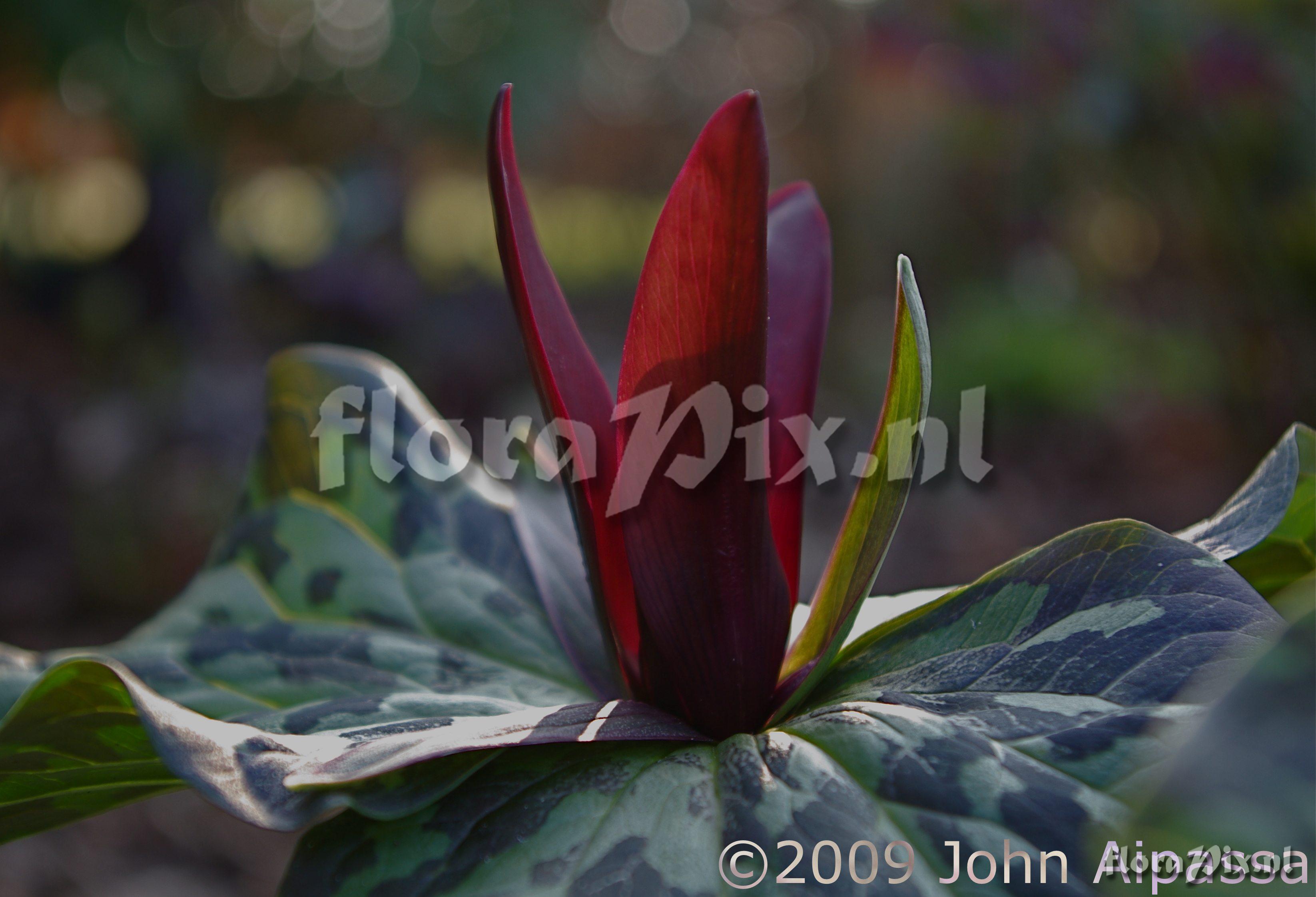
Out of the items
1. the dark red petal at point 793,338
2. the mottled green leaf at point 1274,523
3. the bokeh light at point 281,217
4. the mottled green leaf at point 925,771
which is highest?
the bokeh light at point 281,217

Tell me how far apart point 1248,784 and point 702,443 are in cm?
26

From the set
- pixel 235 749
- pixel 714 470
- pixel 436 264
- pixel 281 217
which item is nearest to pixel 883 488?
pixel 714 470

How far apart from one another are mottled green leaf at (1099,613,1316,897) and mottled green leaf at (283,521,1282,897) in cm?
12

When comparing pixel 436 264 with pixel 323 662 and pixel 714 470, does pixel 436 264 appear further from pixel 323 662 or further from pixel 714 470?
pixel 714 470

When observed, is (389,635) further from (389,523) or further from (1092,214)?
(1092,214)

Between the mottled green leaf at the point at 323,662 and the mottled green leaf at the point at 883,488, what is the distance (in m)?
0.09

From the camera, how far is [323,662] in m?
0.58

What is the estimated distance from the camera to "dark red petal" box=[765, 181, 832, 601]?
56 cm

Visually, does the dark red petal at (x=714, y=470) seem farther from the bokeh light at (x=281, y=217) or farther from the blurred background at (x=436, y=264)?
the bokeh light at (x=281, y=217)

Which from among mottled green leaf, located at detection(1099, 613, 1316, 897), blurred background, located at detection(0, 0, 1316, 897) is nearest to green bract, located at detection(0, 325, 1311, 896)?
mottled green leaf, located at detection(1099, 613, 1316, 897)

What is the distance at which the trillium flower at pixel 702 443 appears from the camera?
0.42 meters

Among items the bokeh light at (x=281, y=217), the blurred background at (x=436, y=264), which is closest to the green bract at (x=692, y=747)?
the blurred background at (x=436, y=264)

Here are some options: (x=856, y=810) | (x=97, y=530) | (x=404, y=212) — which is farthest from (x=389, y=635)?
(x=404, y=212)

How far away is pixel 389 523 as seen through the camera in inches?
27.6
